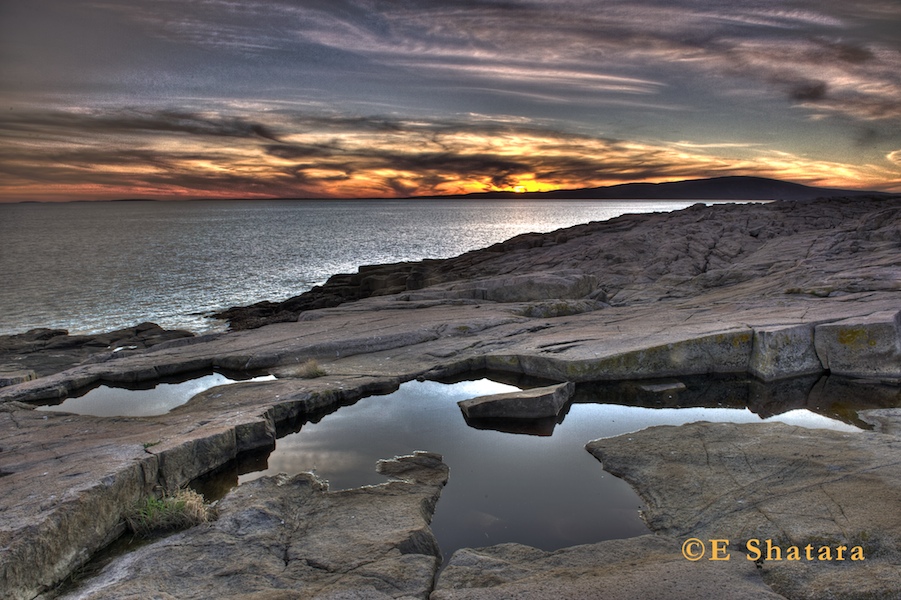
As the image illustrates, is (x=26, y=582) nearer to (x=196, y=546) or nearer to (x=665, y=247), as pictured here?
(x=196, y=546)

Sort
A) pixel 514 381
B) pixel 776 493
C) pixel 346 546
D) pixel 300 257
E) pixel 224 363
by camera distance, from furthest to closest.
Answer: pixel 300 257 → pixel 224 363 → pixel 514 381 → pixel 776 493 → pixel 346 546

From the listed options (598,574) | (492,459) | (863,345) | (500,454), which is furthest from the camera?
(863,345)

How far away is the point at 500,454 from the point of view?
11477mm

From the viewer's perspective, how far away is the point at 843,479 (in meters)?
8.50

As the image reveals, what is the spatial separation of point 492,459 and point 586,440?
2077mm

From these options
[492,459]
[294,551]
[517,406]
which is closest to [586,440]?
[517,406]

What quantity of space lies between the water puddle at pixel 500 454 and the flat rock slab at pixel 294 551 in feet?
2.36

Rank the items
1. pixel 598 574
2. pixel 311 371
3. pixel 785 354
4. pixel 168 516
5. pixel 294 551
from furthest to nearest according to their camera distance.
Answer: pixel 311 371
pixel 785 354
pixel 168 516
pixel 294 551
pixel 598 574

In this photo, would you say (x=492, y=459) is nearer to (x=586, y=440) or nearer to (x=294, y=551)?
(x=586, y=440)

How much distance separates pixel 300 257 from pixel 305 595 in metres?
74.0

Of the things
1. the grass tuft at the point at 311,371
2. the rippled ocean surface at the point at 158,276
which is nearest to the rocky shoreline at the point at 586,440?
the grass tuft at the point at 311,371

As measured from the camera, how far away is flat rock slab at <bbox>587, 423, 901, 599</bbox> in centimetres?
650

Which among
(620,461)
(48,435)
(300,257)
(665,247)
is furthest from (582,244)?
(300,257)

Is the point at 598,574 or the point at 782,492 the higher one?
the point at 782,492
